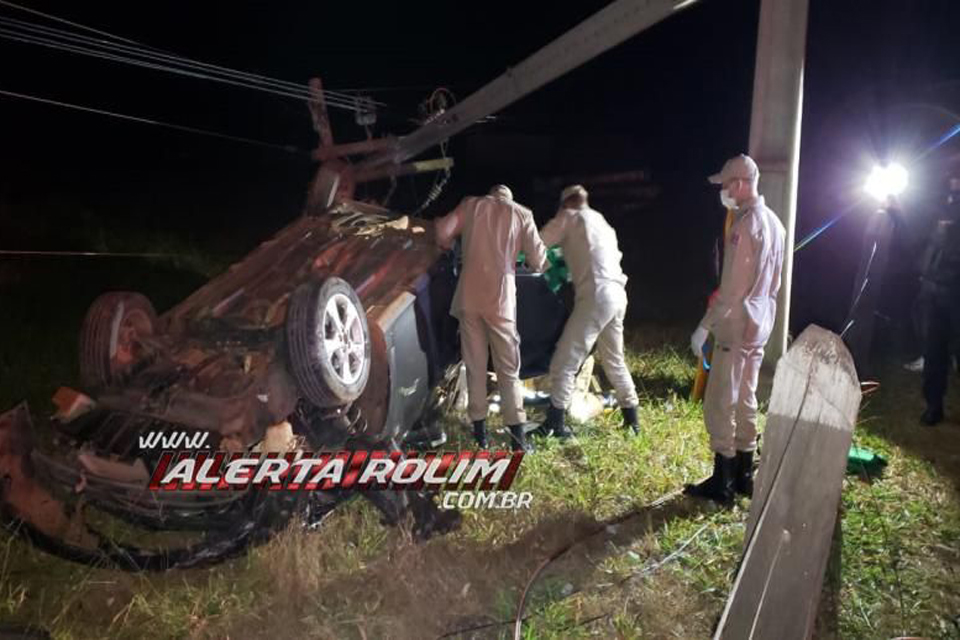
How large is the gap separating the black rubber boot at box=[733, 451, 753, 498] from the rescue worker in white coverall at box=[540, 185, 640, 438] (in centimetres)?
103

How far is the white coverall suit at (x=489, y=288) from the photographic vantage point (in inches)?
186

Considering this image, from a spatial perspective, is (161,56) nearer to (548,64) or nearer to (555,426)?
(548,64)

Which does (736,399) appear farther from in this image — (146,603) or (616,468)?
(146,603)

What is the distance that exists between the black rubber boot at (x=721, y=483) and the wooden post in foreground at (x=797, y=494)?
66.4 inches

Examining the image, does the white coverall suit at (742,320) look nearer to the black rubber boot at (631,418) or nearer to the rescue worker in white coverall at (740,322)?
the rescue worker in white coverall at (740,322)

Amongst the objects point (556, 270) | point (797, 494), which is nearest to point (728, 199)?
point (556, 270)

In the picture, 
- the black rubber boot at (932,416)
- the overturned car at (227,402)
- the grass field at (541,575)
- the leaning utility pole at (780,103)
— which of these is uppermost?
the leaning utility pole at (780,103)

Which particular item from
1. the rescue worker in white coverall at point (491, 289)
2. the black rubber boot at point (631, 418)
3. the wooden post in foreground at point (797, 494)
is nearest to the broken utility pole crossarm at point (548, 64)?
the rescue worker in white coverall at point (491, 289)

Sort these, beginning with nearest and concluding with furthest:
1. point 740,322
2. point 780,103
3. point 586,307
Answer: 1. point 740,322
2. point 586,307
3. point 780,103

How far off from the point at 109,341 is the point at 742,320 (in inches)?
141

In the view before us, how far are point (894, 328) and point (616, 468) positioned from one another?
210 inches

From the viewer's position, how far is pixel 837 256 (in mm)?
10492

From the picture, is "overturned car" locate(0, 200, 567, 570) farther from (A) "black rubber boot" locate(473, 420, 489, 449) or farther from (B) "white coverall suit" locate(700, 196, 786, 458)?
(B) "white coverall suit" locate(700, 196, 786, 458)

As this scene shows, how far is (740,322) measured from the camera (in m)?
4.07
